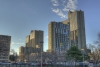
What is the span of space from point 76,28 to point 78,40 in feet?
48.8

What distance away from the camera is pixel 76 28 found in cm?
16038

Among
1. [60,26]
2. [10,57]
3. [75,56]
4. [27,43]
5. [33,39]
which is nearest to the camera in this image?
[75,56]

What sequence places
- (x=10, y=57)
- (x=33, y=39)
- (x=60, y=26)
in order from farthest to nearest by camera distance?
1. (x=33, y=39)
2. (x=60, y=26)
3. (x=10, y=57)

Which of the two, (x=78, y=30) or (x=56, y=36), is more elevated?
(x=78, y=30)

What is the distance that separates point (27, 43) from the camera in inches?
7151

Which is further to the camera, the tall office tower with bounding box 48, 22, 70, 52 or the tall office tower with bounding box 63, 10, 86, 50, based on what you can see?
the tall office tower with bounding box 63, 10, 86, 50

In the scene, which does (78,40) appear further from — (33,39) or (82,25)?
(33,39)

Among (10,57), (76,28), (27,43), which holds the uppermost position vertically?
(76,28)

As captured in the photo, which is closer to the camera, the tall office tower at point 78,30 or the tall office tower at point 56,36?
the tall office tower at point 56,36

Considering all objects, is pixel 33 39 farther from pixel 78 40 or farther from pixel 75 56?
pixel 75 56

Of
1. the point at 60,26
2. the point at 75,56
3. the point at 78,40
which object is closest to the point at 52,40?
the point at 60,26

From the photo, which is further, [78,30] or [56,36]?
[78,30]

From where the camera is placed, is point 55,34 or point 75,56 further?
point 55,34

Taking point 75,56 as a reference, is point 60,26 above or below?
above
